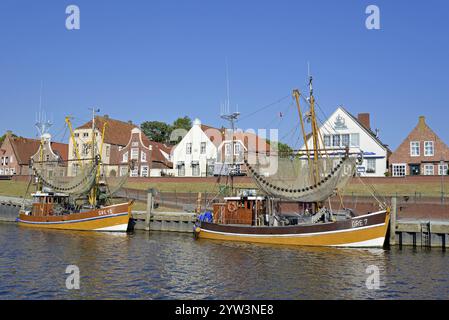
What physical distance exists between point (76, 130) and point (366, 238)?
222 ft

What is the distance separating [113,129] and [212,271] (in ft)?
221

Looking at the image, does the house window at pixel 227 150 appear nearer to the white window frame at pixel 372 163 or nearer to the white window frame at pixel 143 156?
the white window frame at pixel 143 156

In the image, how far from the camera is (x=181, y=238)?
38719 millimetres

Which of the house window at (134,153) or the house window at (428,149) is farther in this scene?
the house window at (134,153)

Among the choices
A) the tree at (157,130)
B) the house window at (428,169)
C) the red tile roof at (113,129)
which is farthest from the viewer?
the tree at (157,130)

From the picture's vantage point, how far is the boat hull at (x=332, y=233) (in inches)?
1250

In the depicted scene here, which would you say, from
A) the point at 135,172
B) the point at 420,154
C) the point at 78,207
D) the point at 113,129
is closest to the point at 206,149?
the point at 135,172

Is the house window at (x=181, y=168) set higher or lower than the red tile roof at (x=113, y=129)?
lower

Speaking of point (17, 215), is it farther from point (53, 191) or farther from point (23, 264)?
point (23, 264)

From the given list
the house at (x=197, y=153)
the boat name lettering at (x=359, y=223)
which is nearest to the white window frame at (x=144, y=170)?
the house at (x=197, y=153)

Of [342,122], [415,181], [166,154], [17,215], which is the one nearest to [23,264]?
[17,215]

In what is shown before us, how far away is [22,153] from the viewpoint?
9144cm

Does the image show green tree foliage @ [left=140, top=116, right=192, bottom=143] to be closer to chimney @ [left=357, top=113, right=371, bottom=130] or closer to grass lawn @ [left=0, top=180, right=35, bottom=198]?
grass lawn @ [left=0, top=180, right=35, bottom=198]

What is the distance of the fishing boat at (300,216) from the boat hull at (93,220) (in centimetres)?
784
